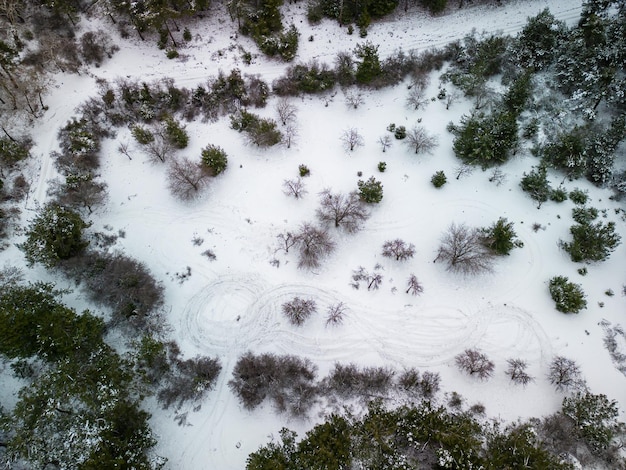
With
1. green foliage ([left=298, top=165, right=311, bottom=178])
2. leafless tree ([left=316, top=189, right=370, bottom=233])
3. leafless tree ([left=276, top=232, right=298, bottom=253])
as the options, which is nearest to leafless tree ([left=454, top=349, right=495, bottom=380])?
leafless tree ([left=316, top=189, right=370, bottom=233])

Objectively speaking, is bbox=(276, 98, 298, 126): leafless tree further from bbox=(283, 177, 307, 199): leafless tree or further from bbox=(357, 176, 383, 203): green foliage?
bbox=(357, 176, 383, 203): green foliage

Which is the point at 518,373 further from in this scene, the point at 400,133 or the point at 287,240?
the point at 400,133

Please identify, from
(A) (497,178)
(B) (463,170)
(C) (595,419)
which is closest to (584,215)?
(A) (497,178)

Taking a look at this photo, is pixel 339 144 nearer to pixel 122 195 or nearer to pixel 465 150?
pixel 465 150

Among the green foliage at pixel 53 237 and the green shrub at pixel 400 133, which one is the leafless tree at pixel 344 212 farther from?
the green foliage at pixel 53 237

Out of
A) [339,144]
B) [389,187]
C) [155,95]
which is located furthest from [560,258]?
[155,95]

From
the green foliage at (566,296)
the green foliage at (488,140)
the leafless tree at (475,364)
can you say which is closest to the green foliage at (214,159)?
the green foliage at (488,140)
